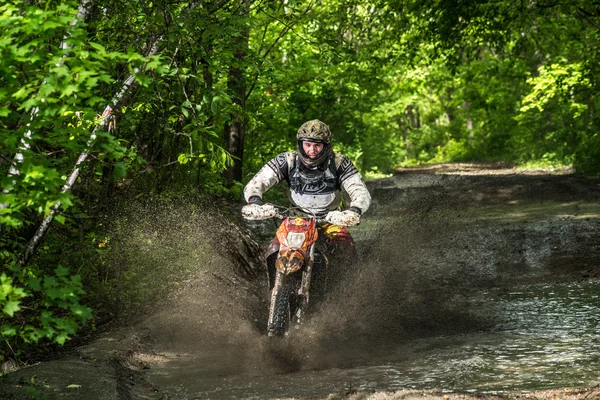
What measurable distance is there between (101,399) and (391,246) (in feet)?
20.9

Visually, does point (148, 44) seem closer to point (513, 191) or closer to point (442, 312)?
point (442, 312)

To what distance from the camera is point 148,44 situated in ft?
23.6

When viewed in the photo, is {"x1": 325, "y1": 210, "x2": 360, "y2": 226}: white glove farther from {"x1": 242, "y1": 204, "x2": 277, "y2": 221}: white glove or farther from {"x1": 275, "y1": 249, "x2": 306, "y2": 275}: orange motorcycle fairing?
{"x1": 242, "y1": 204, "x2": 277, "y2": 221}: white glove

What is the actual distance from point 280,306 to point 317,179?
1.64 meters

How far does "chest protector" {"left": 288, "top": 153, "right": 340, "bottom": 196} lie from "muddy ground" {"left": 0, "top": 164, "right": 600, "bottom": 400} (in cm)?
84

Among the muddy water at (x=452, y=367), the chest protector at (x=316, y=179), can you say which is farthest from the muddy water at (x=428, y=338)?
the chest protector at (x=316, y=179)

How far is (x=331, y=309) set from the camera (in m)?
7.38

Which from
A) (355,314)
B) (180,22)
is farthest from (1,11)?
(355,314)

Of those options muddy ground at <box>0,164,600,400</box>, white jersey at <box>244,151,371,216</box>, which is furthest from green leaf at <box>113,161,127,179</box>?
white jersey at <box>244,151,371,216</box>

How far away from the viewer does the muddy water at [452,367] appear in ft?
18.1

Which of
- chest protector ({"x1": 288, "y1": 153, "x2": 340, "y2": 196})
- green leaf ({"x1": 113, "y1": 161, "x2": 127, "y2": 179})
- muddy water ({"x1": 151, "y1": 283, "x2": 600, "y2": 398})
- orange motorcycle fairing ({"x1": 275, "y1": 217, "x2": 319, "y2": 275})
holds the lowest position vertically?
muddy water ({"x1": 151, "y1": 283, "x2": 600, "y2": 398})

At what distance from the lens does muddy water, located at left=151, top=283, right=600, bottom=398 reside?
18.1 ft

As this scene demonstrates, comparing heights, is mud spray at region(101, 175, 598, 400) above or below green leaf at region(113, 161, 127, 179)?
below

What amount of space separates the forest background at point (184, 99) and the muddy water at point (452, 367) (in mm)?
1285
